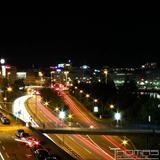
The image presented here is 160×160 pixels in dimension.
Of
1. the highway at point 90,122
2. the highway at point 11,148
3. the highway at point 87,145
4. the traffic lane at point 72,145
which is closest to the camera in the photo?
the highway at point 11,148

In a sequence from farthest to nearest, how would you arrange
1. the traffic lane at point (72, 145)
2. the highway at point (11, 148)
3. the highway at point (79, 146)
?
the traffic lane at point (72, 145), the highway at point (79, 146), the highway at point (11, 148)

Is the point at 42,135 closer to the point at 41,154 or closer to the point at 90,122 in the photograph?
the point at 41,154

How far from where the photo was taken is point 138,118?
101m

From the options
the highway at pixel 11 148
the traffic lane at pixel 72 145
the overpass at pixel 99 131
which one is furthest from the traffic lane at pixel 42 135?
the overpass at pixel 99 131

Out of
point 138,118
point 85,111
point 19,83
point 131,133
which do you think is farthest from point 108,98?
point 19,83

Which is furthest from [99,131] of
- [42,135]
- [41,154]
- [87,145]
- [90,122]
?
[90,122]

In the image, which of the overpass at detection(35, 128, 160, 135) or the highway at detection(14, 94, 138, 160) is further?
the overpass at detection(35, 128, 160, 135)

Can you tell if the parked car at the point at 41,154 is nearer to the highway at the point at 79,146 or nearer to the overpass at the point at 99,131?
the highway at the point at 79,146

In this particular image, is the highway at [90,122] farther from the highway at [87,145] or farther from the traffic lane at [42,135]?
the traffic lane at [42,135]

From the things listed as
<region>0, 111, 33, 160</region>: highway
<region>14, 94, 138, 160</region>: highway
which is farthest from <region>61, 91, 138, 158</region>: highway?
<region>0, 111, 33, 160</region>: highway

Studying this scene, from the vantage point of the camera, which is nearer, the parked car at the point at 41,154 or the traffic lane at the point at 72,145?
the parked car at the point at 41,154

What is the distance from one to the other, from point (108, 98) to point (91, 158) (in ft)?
210

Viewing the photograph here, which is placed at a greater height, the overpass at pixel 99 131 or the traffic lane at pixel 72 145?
the overpass at pixel 99 131

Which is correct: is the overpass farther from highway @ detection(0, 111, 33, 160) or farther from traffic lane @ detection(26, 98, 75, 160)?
highway @ detection(0, 111, 33, 160)
